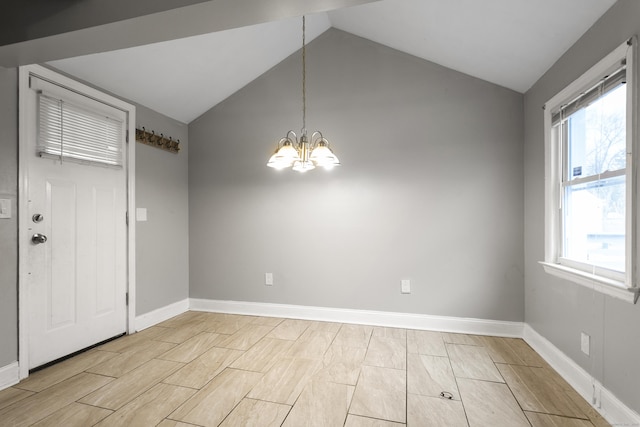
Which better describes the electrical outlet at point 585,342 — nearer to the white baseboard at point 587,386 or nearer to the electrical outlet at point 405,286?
the white baseboard at point 587,386

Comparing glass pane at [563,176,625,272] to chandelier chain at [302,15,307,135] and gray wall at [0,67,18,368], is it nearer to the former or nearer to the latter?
chandelier chain at [302,15,307,135]

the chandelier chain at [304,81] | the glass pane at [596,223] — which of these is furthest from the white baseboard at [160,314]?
the glass pane at [596,223]

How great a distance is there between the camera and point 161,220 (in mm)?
3400

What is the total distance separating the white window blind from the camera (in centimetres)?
232

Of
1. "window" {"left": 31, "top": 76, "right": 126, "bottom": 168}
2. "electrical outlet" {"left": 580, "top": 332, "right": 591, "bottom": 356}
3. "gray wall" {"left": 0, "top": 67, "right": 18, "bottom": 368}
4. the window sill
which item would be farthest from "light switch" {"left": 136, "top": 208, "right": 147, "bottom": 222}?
"electrical outlet" {"left": 580, "top": 332, "right": 591, "bottom": 356}

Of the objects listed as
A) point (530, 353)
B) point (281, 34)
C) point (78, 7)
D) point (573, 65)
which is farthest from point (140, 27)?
point (530, 353)

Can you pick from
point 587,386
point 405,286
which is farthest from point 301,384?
point 587,386

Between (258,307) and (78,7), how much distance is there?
293cm

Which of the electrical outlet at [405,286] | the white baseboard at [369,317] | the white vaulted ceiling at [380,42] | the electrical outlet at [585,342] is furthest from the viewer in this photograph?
the electrical outlet at [405,286]

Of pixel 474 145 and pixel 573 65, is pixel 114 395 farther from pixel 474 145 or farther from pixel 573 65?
pixel 573 65

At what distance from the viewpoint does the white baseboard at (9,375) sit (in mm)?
2034

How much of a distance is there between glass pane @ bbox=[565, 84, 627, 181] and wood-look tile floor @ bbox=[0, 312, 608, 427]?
4.67 ft

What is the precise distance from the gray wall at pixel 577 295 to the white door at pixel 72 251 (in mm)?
3671

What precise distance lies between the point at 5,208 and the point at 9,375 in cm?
112
